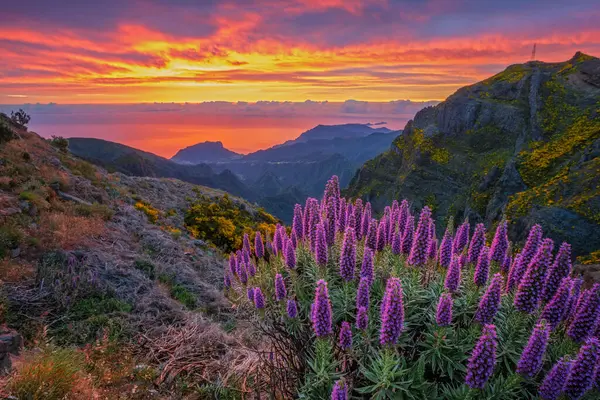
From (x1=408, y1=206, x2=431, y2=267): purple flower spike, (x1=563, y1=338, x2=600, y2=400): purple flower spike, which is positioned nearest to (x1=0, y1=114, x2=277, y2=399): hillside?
(x1=408, y1=206, x2=431, y2=267): purple flower spike

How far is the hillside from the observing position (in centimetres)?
589

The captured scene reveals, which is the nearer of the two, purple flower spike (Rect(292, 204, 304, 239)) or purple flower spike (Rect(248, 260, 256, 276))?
purple flower spike (Rect(292, 204, 304, 239))

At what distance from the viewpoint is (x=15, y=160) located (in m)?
15.9

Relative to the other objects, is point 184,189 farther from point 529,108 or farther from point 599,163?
point 529,108

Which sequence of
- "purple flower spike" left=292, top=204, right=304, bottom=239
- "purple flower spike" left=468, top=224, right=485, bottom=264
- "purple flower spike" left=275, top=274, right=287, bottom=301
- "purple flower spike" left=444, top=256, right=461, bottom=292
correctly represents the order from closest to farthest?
1. "purple flower spike" left=444, top=256, right=461, bottom=292
2. "purple flower spike" left=468, top=224, right=485, bottom=264
3. "purple flower spike" left=275, top=274, right=287, bottom=301
4. "purple flower spike" left=292, top=204, right=304, bottom=239

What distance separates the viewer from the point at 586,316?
155 inches

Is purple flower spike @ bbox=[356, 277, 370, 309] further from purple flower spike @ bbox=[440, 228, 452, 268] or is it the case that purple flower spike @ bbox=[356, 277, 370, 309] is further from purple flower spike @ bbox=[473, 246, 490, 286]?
purple flower spike @ bbox=[440, 228, 452, 268]

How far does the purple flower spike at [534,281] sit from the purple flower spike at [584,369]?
2.72 ft

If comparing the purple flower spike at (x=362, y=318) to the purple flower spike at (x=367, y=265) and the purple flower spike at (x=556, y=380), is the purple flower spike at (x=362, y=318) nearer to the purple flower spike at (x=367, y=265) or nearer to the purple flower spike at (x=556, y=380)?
the purple flower spike at (x=367, y=265)

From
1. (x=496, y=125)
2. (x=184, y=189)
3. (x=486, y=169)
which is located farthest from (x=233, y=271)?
(x=496, y=125)

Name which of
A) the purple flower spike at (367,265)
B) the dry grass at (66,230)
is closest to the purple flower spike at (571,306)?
the purple flower spike at (367,265)

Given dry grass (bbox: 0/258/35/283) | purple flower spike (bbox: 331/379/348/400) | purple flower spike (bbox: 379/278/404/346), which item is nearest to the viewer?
purple flower spike (bbox: 331/379/348/400)

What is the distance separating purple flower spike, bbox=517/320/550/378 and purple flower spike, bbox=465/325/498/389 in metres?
0.42

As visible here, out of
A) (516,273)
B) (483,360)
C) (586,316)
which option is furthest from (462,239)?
(483,360)
